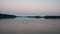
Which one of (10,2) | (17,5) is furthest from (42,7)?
(10,2)

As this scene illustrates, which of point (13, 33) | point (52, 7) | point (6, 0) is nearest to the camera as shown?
point (13, 33)

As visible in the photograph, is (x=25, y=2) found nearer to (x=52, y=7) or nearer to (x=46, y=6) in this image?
(x=46, y=6)

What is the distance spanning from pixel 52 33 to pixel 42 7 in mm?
903

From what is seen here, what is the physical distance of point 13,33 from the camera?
1.53m

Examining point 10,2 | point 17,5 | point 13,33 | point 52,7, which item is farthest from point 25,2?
point 13,33

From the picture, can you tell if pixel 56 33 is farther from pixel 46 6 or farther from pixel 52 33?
pixel 46 6

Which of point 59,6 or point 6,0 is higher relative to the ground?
point 6,0

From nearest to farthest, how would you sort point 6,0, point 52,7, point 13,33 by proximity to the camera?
point 13,33 < point 6,0 < point 52,7

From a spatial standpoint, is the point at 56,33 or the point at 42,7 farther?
the point at 42,7

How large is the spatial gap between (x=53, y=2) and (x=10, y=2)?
A: 1023mm

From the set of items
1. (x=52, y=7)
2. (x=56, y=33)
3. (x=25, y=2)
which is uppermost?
(x=25, y=2)

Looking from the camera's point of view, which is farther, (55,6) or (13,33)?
(55,6)

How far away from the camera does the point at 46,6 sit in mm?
2285

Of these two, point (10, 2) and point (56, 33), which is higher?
point (10, 2)
